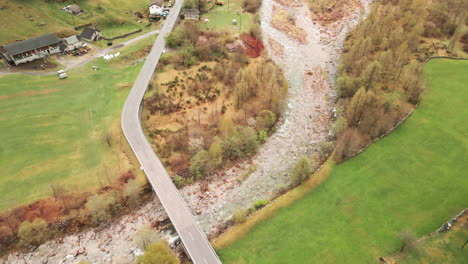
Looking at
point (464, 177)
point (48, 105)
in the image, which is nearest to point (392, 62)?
point (464, 177)

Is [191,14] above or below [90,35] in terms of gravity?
above

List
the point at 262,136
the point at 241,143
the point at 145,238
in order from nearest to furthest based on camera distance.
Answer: the point at 145,238
the point at 241,143
the point at 262,136

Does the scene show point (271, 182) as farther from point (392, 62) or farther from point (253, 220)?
point (392, 62)

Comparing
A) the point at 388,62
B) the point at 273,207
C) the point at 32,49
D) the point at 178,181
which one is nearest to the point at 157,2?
the point at 32,49

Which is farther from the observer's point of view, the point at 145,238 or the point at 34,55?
the point at 34,55

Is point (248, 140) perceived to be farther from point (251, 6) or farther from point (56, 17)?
point (56, 17)

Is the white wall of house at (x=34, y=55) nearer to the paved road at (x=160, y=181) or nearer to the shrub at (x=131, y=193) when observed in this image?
the paved road at (x=160, y=181)

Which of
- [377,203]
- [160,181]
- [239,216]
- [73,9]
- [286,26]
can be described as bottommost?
[377,203]

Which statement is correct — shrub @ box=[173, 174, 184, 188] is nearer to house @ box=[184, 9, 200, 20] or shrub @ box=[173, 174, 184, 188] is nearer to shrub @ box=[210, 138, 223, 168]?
shrub @ box=[210, 138, 223, 168]
